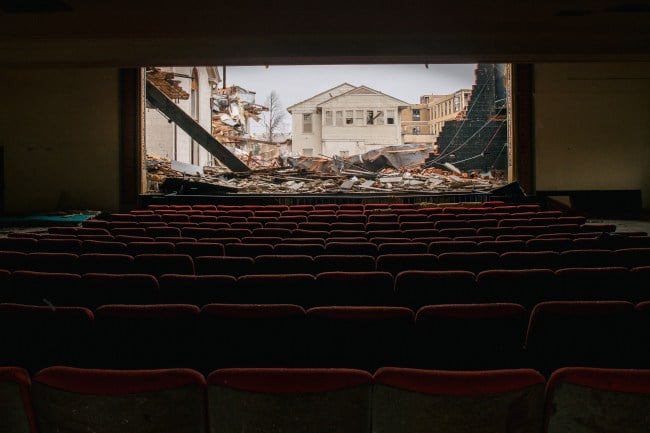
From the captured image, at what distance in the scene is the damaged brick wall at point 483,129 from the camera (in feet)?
49.9

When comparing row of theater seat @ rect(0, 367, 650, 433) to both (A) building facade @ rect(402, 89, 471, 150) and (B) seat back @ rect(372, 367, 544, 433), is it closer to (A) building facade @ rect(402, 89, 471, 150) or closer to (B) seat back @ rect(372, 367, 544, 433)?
(B) seat back @ rect(372, 367, 544, 433)

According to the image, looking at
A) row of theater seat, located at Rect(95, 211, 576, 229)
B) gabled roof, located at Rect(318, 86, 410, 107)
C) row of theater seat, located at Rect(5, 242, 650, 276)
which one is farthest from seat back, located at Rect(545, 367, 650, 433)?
gabled roof, located at Rect(318, 86, 410, 107)

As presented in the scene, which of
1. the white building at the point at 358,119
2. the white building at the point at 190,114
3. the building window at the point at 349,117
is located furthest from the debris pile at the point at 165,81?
the building window at the point at 349,117

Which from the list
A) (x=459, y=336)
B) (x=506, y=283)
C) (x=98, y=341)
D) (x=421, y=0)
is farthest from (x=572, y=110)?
(x=98, y=341)

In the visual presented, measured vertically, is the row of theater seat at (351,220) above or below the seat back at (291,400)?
above

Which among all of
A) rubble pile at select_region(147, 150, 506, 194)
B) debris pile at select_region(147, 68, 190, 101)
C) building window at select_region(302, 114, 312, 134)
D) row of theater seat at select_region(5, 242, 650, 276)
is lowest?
row of theater seat at select_region(5, 242, 650, 276)

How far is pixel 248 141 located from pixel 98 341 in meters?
23.3

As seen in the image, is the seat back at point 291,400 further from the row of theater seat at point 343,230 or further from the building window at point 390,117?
the building window at point 390,117

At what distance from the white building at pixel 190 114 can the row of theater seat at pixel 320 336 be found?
13.4 meters

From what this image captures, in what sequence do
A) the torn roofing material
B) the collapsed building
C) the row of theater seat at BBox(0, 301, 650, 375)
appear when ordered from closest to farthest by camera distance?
the row of theater seat at BBox(0, 301, 650, 375)
the collapsed building
the torn roofing material

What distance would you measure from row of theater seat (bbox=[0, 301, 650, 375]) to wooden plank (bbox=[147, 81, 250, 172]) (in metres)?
12.5

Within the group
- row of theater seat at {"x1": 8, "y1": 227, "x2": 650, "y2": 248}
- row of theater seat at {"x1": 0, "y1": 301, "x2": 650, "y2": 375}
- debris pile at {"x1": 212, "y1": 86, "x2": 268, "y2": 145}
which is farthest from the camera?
debris pile at {"x1": 212, "y1": 86, "x2": 268, "y2": 145}

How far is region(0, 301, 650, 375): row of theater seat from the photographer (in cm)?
189

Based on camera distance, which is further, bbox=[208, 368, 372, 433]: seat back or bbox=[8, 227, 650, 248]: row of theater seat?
bbox=[8, 227, 650, 248]: row of theater seat
